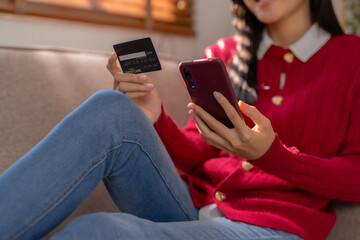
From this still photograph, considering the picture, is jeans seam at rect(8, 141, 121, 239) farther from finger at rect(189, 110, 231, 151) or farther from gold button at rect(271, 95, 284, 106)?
gold button at rect(271, 95, 284, 106)

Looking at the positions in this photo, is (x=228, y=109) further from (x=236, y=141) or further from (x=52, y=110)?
(x=52, y=110)

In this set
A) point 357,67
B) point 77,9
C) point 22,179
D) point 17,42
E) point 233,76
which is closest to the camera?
point 22,179

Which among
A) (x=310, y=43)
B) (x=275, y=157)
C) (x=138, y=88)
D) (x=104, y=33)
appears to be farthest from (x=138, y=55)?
(x=104, y=33)

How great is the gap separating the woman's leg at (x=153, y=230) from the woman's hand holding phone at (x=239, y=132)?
0.14 m

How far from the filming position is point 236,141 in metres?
0.70

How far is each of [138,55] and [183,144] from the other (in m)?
0.30

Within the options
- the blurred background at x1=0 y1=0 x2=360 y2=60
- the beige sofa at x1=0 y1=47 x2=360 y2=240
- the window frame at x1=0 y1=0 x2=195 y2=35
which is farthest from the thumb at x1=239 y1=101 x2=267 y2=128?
the window frame at x1=0 y1=0 x2=195 y2=35

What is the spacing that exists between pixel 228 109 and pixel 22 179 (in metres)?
0.35

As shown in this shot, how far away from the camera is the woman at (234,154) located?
1.94 feet

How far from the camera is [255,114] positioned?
69 cm

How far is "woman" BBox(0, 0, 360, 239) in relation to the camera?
0.59m

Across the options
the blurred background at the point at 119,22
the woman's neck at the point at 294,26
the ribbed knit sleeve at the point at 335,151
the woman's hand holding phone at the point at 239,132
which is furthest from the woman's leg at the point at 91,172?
the blurred background at the point at 119,22

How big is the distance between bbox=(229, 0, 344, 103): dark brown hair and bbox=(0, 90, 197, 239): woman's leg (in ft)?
1.16

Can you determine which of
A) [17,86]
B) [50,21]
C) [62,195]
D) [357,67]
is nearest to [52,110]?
[17,86]
